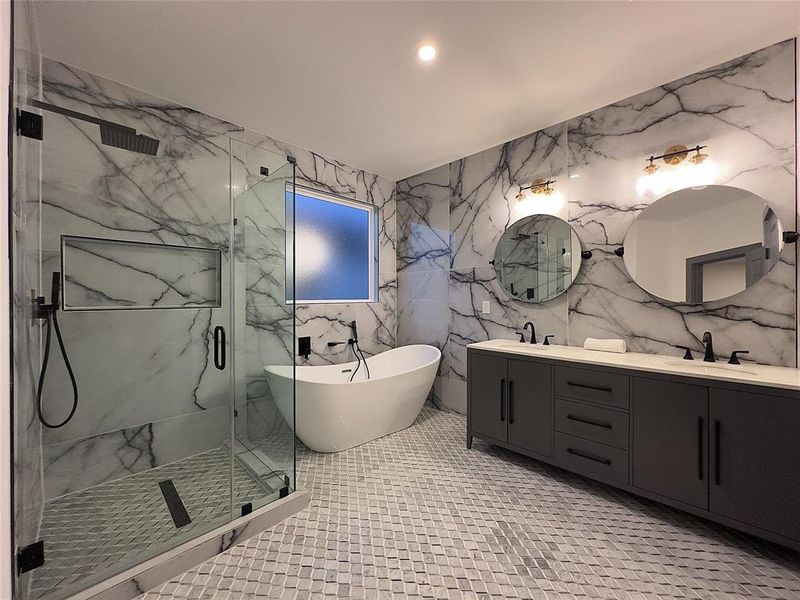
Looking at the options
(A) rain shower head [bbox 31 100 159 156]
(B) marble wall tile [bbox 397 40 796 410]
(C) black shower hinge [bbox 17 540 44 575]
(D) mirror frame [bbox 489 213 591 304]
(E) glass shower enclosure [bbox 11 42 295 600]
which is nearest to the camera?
(C) black shower hinge [bbox 17 540 44 575]

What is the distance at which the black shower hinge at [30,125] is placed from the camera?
125 centimetres

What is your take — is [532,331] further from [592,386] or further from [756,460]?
[756,460]

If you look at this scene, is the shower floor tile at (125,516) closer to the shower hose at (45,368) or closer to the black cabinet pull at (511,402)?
the shower hose at (45,368)

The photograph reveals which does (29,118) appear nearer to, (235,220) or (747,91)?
(235,220)

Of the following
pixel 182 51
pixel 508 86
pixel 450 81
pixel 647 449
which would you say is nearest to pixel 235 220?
pixel 182 51

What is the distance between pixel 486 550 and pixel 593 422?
0.99 meters

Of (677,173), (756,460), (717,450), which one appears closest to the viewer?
(756,460)

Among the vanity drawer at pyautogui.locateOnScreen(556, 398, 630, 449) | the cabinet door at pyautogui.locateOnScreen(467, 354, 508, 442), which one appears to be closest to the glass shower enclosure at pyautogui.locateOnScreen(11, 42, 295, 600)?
the cabinet door at pyautogui.locateOnScreen(467, 354, 508, 442)

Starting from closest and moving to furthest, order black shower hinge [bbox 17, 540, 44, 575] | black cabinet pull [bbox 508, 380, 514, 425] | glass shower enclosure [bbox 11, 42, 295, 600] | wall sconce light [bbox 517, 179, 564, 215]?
black shower hinge [bbox 17, 540, 44, 575], glass shower enclosure [bbox 11, 42, 295, 600], black cabinet pull [bbox 508, 380, 514, 425], wall sconce light [bbox 517, 179, 564, 215]

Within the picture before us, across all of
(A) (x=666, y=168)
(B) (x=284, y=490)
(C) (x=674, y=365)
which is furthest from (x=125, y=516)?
(A) (x=666, y=168)

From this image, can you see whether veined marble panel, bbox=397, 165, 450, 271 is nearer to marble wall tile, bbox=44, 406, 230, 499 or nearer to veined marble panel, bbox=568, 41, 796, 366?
veined marble panel, bbox=568, 41, 796, 366

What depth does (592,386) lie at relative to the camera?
6.67 feet

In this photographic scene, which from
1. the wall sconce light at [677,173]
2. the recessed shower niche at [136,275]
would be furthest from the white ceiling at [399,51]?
the recessed shower niche at [136,275]

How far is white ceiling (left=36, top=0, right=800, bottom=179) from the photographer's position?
5.31 feet
